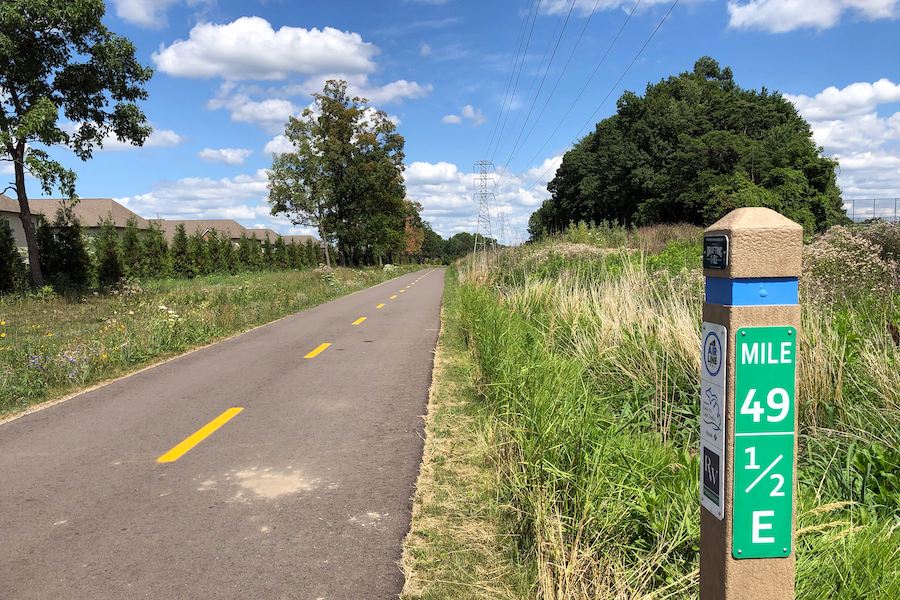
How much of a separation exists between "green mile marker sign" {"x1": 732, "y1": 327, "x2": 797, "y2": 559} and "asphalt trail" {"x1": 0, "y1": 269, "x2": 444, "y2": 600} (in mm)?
2048

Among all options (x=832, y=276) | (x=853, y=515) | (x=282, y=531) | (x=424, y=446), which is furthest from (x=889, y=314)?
(x=282, y=531)

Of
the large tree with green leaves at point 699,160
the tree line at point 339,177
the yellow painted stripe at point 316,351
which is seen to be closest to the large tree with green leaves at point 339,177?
the tree line at point 339,177

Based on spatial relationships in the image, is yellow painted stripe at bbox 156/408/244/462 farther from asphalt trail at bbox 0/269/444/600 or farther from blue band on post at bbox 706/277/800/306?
blue band on post at bbox 706/277/800/306

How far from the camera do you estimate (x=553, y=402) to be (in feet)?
14.4

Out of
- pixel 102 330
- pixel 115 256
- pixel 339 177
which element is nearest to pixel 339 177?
pixel 339 177

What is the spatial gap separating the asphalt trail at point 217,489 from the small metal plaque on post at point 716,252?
7.95ft

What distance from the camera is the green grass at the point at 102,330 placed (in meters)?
8.27

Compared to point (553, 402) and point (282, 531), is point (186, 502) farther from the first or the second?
point (553, 402)

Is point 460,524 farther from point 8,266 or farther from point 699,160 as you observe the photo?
point 699,160

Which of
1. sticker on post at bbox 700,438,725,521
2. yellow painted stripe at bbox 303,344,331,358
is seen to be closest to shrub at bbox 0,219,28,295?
yellow painted stripe at bbox 303,344,331,358

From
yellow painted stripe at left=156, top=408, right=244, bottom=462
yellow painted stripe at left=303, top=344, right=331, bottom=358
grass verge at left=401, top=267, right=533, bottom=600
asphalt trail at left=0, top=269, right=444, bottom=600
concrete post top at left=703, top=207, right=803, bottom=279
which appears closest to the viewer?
concrete post top at left=703, top=207, right=803, bottom=279

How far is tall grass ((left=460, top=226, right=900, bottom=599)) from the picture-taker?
2.68 m

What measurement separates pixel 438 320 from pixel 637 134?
52.9 metres

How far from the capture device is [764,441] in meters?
1.61
